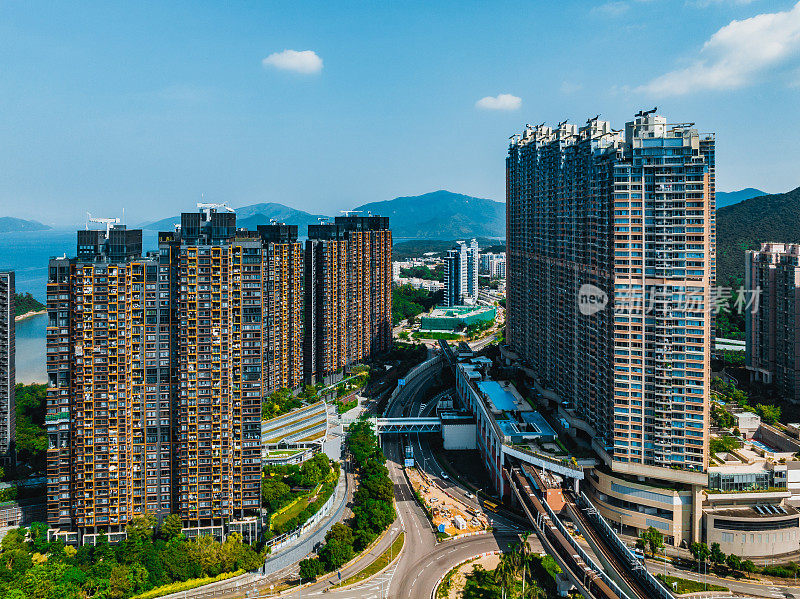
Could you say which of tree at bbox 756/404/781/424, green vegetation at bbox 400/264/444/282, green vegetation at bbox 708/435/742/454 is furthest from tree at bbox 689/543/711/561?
green vegetation at bbox 400/264/444/282

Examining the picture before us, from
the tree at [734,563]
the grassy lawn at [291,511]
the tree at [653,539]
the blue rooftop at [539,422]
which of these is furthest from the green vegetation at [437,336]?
the tree at [734,563]

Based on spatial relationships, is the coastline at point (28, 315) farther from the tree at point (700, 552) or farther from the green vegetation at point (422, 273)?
the tree at point (700, 552)

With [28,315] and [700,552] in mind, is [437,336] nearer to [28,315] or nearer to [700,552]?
[700,552]

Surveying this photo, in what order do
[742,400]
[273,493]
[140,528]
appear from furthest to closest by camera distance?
[742,400] < [273,493] < [140,528]

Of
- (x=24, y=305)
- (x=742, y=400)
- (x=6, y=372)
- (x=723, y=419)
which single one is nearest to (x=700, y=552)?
(x=723, y=419)

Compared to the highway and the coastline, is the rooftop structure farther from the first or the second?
the coastline

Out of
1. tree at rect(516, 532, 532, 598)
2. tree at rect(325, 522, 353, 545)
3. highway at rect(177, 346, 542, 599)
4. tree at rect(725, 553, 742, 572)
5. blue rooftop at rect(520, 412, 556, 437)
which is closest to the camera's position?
tree at rect(516, 532, 532, 598)

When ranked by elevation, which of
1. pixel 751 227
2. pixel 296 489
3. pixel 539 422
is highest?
pixel 751 227
